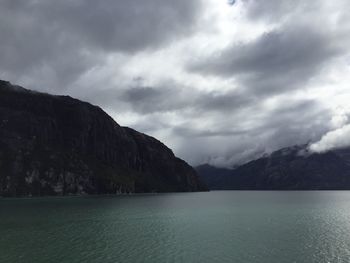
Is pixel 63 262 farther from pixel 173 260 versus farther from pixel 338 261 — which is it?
pixel 338 261

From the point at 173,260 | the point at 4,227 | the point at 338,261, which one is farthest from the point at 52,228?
the point at 338,261

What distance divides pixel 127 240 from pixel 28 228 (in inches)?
1403

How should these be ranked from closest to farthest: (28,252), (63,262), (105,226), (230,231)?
(63,262) → (28,252) → (230,231) → (105,226)

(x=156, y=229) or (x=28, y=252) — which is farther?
(x=156, y=229)

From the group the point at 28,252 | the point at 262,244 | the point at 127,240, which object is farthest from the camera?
the point at 127,240

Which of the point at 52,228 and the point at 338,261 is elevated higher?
the point at 52,228

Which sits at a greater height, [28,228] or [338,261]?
[28,228]

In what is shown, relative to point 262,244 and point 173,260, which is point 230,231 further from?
point 173,260

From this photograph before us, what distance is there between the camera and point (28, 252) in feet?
232

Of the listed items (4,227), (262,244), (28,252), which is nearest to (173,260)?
(262,244)

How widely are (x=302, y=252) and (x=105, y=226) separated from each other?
6102cm

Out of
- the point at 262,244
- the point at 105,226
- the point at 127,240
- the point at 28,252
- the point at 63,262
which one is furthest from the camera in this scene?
the point at 105,226

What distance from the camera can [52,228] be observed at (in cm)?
10550

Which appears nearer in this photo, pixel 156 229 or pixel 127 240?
pixel 127 240
